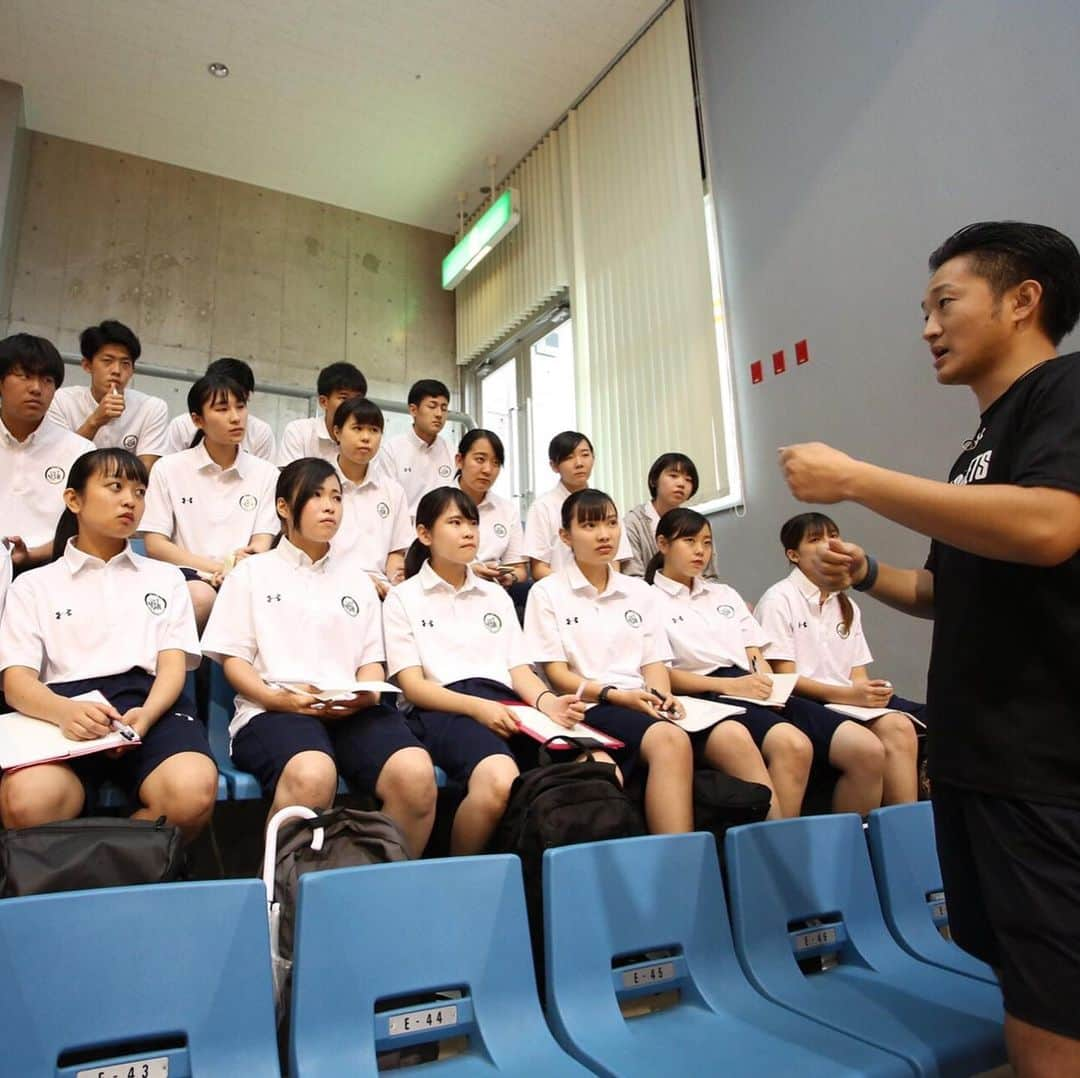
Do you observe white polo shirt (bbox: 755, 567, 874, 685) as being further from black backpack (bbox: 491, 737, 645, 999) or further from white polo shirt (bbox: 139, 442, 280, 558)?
white polo shirt (bbox: 139, 442, 280, 558)

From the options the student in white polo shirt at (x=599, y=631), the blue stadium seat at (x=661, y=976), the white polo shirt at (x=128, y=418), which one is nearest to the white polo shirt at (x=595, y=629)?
the student in white polo shirt at (x=599, y=631)

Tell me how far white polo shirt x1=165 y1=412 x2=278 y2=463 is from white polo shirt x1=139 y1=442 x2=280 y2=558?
2.16 feet

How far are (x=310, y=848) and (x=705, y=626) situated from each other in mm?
1611

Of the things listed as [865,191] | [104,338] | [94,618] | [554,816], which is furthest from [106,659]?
[865,191]

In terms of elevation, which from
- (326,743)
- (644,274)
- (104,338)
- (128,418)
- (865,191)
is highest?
(644,274)

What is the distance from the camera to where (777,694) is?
2.36 m

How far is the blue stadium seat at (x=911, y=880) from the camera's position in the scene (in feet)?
5.49

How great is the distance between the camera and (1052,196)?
271 centimetres

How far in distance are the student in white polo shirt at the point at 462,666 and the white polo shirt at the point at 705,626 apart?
0.59 metres

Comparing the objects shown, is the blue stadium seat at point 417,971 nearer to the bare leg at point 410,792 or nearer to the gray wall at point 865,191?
the bare leg at point 410,792

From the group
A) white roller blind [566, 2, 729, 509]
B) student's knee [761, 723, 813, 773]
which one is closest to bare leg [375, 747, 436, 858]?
student's knee [761, 723, 813, 773]

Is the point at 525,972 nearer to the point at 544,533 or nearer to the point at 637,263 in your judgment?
the point at 544,533

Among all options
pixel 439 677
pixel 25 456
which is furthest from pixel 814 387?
pixel 25 456

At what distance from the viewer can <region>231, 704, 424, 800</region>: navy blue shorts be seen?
67.6 inches
